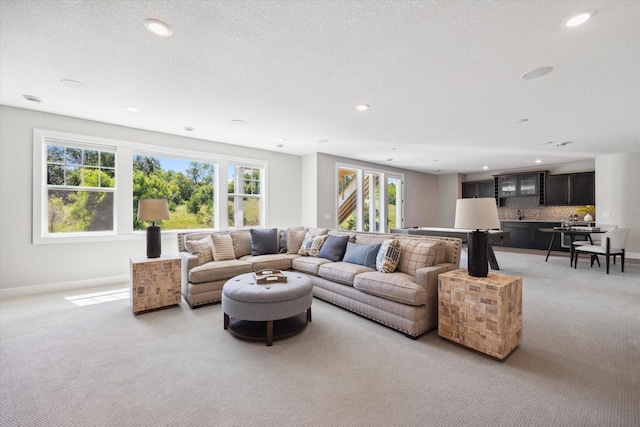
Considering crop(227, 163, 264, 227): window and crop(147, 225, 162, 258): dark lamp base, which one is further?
crop(227, 163, 264, 227): window

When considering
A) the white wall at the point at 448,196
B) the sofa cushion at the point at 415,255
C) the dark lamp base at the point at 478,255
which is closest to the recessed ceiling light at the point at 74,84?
the sofa cushion at the point at 415,255

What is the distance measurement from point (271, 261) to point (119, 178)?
2.83 m

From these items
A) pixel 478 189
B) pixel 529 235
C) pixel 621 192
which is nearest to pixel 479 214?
pixel 621 192

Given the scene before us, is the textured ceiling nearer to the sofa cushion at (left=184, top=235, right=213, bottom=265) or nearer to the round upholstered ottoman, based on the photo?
the sofa cushion at (left=184, top=235, right=213, bottom=265)

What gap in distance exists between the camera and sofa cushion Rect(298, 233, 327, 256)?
14.6ft

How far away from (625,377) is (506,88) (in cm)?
273

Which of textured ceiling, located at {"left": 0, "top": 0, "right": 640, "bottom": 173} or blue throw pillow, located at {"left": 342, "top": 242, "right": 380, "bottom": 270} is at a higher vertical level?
textured ceiling, located at {"left": 0, "top": 0, "right": 640, "bottom": 173}

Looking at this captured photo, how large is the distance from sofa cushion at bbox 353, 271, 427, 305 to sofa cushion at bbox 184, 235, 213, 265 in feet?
7.01

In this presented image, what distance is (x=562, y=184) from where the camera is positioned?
7.93 meters

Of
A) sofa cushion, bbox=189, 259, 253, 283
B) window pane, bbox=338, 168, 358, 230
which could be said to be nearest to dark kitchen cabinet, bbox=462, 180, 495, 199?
window pane, bbox=338, 168, 358, 230

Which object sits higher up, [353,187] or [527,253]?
[353,187]

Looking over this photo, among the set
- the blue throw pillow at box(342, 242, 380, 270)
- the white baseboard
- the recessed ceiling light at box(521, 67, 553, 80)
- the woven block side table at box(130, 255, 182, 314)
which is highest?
the recessed ceiling light at box(521, 67, 553, 80)

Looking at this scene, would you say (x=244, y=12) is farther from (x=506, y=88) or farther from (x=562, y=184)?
(x=562, y=184)

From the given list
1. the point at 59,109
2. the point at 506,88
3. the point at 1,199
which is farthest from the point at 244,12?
the point at 1,199
